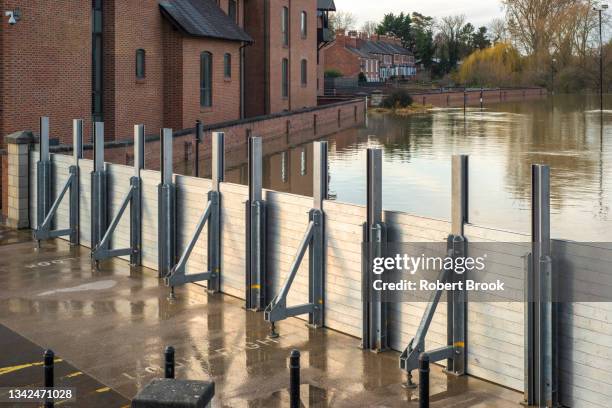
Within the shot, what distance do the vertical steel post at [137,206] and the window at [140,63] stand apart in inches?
728

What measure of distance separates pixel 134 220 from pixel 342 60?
106886 millimetres

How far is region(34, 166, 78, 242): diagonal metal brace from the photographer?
57.3 feet

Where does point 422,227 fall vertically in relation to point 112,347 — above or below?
above

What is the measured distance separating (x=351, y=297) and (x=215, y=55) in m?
29.9

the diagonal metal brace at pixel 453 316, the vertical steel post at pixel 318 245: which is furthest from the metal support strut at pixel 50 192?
the diagonal metal brace at pixel 453 316

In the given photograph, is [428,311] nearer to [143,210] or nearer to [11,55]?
[143,210]

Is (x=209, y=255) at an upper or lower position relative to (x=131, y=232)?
lower

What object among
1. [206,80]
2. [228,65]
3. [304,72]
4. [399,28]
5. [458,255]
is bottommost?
[458,255]

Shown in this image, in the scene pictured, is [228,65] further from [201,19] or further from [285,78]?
[285,78]

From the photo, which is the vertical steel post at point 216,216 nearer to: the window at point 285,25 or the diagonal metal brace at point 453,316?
the diagonal metal brace at point 453,316

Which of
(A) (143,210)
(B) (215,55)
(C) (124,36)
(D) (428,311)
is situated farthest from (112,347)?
(B) (215,55)

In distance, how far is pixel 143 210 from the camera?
52.5ft

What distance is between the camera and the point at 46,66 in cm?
2778

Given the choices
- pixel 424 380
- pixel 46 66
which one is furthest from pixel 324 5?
pixel 424 380
